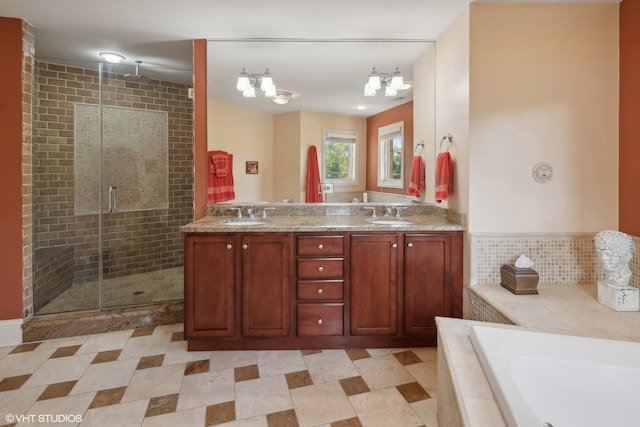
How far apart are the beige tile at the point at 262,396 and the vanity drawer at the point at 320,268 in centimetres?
67

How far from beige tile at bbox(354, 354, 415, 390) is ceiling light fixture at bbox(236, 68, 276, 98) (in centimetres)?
226

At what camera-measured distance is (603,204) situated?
2307 millimetres

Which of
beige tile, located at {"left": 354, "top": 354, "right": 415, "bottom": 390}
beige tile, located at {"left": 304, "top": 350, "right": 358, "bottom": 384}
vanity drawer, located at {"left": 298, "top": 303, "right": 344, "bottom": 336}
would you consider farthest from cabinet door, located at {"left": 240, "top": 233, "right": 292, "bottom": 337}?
beige tile, located at {"left": 354, "top": 354, "right": 415, "bottom": 390}

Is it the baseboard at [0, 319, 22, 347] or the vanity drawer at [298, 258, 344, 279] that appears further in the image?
the baseboard at [0, 319, 22, 347]

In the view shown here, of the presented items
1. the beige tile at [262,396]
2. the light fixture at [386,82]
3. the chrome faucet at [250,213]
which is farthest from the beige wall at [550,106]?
the beige tile at [262,396]

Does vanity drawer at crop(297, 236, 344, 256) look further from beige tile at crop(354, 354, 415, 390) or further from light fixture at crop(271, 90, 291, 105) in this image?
light fixture at crop(271, 90, 291, 105)

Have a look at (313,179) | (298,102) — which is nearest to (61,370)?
(313,179)

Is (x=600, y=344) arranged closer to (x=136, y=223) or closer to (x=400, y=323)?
(x=400, y=323)

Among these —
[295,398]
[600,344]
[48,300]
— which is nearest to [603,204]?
[600,344]

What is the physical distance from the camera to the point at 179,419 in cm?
171

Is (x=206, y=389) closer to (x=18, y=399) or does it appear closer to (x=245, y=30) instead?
(x=18, y=399)

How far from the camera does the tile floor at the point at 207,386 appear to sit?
5.66 ft

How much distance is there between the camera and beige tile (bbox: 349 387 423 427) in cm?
169

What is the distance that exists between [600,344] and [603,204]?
1300mm
